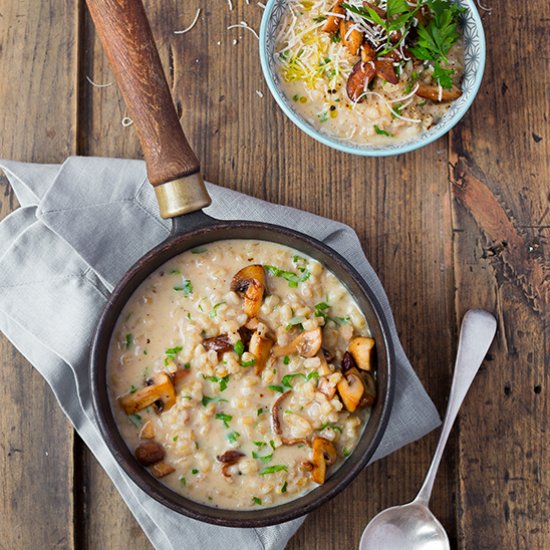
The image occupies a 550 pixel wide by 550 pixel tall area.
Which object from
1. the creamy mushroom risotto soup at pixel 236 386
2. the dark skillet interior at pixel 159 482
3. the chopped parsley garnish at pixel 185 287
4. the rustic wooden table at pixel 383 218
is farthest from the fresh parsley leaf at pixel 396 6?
the chopped parsley garnish at pixel 185 287

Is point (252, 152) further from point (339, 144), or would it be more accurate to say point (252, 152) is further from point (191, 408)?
point (191, 408)

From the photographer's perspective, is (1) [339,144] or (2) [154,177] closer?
(2) [154,177]

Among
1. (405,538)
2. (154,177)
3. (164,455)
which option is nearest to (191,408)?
(164,455)

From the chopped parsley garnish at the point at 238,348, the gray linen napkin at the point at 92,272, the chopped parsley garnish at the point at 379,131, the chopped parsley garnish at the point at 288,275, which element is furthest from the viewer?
the chopped parsley garnish at the point at 379,131

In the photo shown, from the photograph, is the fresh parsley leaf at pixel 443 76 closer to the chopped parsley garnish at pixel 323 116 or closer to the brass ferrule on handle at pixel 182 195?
the chopped parsley garnish at pixel 323 116

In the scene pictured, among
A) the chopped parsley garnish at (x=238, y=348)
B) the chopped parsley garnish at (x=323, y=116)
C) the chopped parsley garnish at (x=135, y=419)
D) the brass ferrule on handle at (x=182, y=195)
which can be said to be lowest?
the chopped parsley garnish at (x=135, y=419)

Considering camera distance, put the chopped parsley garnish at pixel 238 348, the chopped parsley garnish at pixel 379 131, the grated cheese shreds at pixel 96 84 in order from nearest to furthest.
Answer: the chopped parsley garnish at pixel 238 348
the chopped parsley garnish at pixel 379 131
the grated cheese shreds at pixel 96 84

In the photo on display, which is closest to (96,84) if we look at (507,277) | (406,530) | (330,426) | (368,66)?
(368,66)
